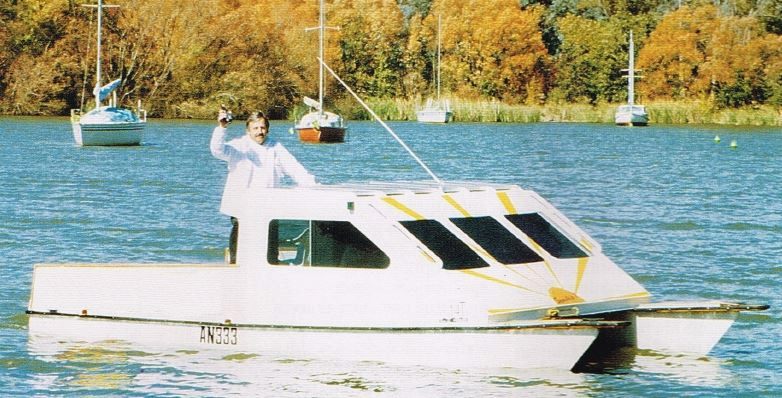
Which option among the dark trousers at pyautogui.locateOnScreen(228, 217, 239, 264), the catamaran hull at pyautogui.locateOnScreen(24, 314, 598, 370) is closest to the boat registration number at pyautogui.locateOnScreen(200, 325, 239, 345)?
the catamaran hull at pyautogui.locateOnScreen(24, 314, 598, 370)

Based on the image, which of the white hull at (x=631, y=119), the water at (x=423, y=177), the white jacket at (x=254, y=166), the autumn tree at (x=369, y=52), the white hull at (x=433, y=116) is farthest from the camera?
the autumn tree at (x=369, y=52)

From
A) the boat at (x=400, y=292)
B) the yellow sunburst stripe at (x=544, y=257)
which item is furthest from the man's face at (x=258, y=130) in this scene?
the yellow sunburst stripe at (x=544, y=257)

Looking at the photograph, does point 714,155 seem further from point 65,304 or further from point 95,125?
point 65,304

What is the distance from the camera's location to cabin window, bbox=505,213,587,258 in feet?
49.3

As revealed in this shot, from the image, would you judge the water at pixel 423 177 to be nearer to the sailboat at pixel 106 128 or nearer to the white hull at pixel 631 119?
the sailboat at pixel 106 128

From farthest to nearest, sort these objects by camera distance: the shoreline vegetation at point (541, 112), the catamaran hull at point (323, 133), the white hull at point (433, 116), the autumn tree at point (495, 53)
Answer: the autumn tree at point (495, 53) → the shoreline vegetation at point (541, 112) → the white hull at point (433, 116) → the catamaran hull at point (323, 133)

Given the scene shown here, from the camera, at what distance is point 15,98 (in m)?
104

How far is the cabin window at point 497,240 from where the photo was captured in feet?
48.0

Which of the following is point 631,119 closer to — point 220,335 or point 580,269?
Result: point 580,269

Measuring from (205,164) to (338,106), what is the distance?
5148 cm

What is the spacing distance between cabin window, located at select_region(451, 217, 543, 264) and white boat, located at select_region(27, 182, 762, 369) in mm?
13

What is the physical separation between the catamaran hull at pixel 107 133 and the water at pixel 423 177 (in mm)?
1051

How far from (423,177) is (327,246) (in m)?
31.9

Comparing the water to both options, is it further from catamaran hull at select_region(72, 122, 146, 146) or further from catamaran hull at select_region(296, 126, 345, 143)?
catamaran hull at select_region(72, 122, 146, 146)
